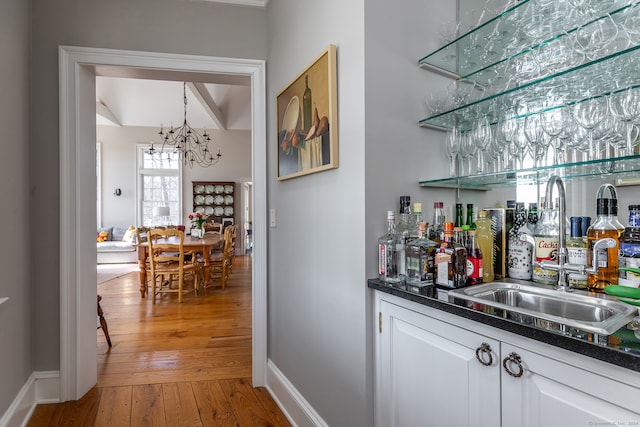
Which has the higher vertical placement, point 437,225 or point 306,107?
point 306,107

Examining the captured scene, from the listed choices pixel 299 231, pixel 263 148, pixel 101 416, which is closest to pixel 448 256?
pixel 299 231

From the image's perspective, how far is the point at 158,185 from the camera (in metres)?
9.23

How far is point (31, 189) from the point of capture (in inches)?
86.0

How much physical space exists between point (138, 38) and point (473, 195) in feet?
7.54

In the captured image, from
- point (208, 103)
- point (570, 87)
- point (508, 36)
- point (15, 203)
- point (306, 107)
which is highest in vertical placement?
point (208, 103)

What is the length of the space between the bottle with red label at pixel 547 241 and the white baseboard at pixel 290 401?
3.80ft

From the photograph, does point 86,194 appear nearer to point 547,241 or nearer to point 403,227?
point 403,227

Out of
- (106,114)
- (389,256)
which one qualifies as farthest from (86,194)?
(106,114)

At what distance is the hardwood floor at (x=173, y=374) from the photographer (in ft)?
6.81

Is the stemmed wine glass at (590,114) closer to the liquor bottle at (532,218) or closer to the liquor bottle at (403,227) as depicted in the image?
the liquor bottle at (532,218)

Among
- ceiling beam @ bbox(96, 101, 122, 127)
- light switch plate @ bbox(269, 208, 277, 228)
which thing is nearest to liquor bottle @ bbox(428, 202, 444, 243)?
light switch plate @ bbox(269, 208, 277, 228)

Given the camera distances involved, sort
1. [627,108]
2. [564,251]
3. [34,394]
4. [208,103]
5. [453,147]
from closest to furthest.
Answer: [627,108]
[564,251]
[453,147]
[34,394]
[208,103]

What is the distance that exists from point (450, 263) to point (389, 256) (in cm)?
22

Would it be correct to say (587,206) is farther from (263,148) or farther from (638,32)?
(263,148)
